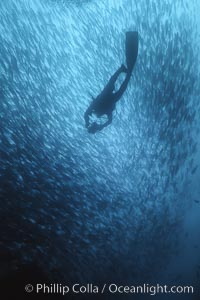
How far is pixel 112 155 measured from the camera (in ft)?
25.8

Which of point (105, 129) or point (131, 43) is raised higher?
point (105, 129)

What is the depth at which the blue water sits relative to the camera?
283 inches

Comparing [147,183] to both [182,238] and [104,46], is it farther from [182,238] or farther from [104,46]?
[104,46]

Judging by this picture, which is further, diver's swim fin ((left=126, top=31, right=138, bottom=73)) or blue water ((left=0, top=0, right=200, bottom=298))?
blue water ((left=0, top=0, right=200, bottom=298))

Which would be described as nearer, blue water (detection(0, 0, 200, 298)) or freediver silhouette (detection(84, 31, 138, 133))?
freediver silhouette (detection(84, 31, 138, 133))

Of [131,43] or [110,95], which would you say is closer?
[131,43]

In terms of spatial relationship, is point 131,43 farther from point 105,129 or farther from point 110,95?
point 105,129

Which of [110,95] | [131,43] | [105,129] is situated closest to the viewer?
[131,43]

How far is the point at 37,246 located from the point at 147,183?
3172 millimetres

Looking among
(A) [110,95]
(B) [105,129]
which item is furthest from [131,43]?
(B) [105,129]

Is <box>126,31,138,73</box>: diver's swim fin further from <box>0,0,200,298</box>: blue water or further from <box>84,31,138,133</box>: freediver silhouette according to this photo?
→ <box>0,0,200,298</box>: blue water

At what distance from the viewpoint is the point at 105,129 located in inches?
313

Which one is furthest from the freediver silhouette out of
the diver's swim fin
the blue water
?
the blue water

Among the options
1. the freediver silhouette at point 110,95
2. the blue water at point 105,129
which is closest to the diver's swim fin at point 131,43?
the freediver silhouette at point 110,95
